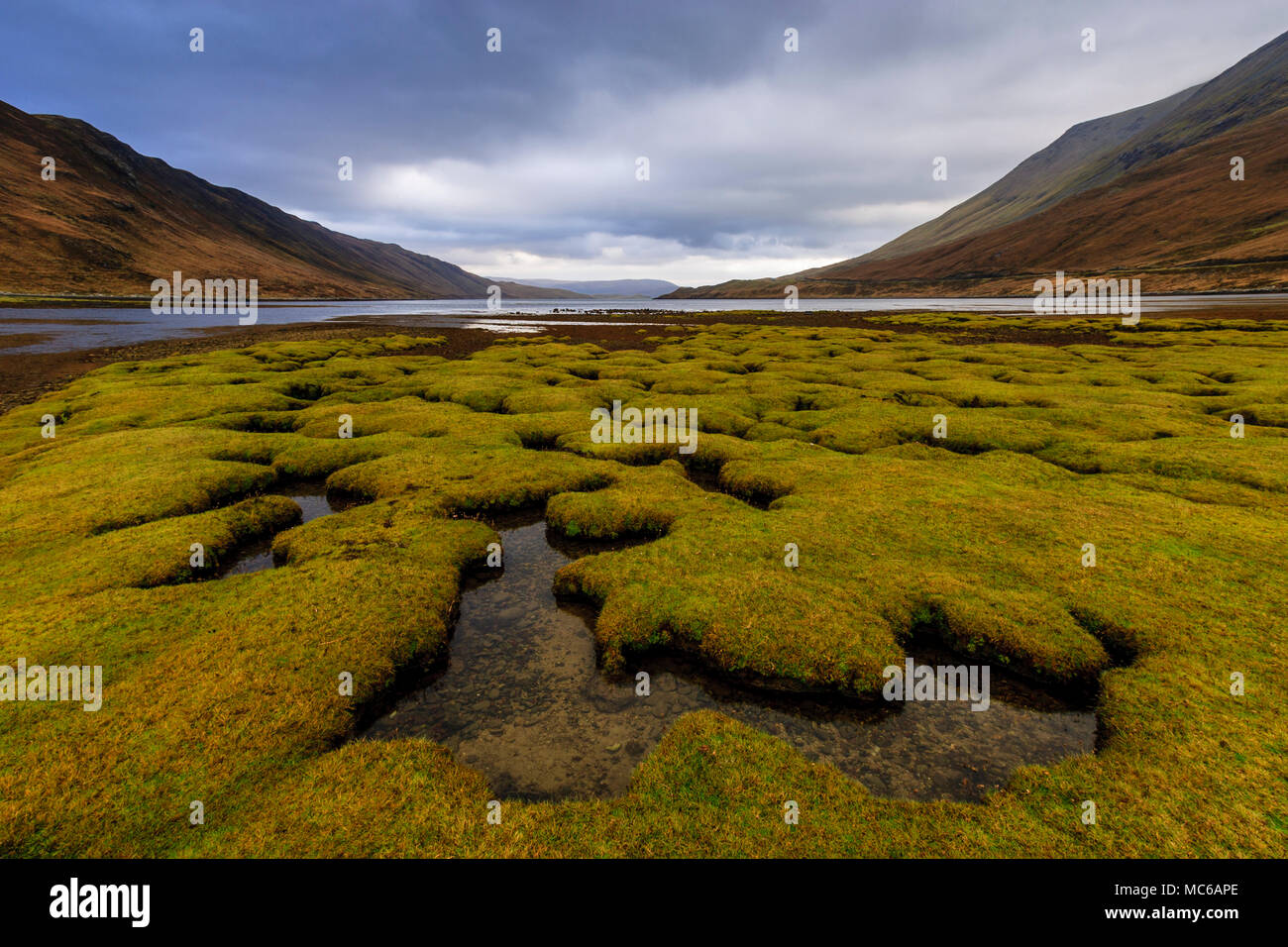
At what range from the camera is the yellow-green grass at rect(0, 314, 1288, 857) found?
7.00 meters

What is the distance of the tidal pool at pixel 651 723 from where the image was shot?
29.2 feet

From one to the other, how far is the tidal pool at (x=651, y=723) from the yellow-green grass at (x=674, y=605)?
61 centimetres

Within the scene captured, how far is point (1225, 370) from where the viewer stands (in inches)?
1459

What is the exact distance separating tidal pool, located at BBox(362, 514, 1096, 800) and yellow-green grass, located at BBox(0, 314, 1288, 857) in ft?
1.99

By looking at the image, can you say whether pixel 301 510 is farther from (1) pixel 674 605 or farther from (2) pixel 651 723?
(2) pixel 651 723

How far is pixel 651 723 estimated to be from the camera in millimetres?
10078

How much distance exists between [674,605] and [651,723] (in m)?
2.77
